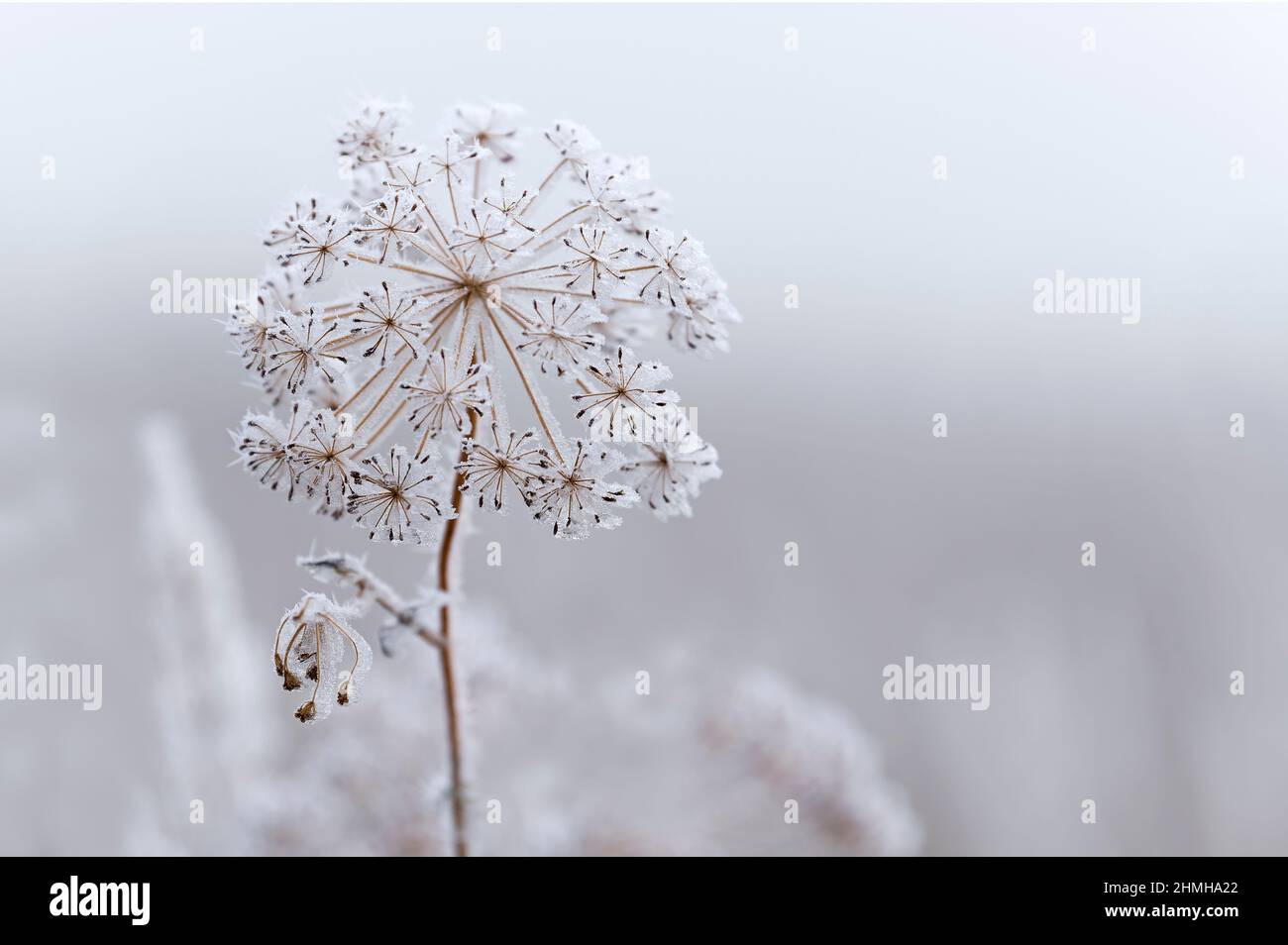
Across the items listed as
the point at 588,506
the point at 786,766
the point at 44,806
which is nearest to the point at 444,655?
the point at 588,506

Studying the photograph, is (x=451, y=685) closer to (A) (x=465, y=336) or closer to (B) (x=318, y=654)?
Answer: (B) (x=318, y=654)

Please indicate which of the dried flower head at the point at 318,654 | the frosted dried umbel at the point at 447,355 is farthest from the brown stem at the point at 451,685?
the dried flower head at the point at 318,654

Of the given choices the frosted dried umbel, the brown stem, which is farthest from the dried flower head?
the brown stem

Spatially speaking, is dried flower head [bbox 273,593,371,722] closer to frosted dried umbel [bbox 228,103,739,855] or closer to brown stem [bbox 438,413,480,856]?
frosted dried umbel [bbox 228,103,739,855]

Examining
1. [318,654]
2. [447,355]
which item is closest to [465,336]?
[447,355]

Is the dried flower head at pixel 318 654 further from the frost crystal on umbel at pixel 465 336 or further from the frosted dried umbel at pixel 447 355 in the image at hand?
the frost crystal on umbel at pixel 465 336
